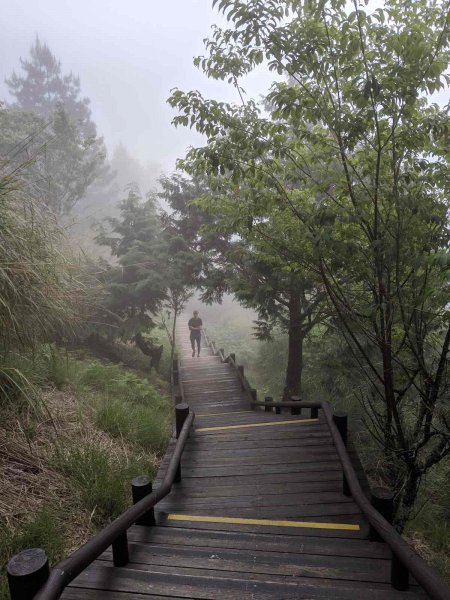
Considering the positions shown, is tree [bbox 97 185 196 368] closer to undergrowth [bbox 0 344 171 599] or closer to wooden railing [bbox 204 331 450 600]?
undergrowth [bbox 0 344 171 599]

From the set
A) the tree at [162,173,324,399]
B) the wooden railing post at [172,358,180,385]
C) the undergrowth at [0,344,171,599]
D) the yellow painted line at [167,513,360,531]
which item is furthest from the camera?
the wooden railing post at [172,358,180,385]

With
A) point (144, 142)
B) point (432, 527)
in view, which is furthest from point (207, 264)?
point (144, 142)

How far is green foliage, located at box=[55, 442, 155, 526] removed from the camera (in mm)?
3953

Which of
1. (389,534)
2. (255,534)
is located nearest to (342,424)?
(255,534)

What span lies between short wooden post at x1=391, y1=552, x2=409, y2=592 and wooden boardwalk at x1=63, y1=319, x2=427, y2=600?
48 millimetres

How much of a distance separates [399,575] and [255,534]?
53.2 inches

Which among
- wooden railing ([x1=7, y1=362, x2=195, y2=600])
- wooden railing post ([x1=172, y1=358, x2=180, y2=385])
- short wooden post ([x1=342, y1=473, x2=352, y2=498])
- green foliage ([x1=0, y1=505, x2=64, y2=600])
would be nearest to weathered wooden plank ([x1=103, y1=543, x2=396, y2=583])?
wooden railing ([x1=7, y1=362, x2=195, y2=600])

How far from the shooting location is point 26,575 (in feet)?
5.57

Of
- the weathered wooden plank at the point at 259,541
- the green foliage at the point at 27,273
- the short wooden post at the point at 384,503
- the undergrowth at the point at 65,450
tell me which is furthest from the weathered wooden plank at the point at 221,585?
the green foliage at the point at 27,273

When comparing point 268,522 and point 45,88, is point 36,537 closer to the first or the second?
point 268,522

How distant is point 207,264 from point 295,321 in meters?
4.31

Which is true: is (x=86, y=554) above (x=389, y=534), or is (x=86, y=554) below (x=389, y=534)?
above

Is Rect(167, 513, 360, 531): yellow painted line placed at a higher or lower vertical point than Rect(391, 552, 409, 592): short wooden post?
lower

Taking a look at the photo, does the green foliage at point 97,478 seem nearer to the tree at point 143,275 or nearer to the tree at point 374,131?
the tree at point 374,131
